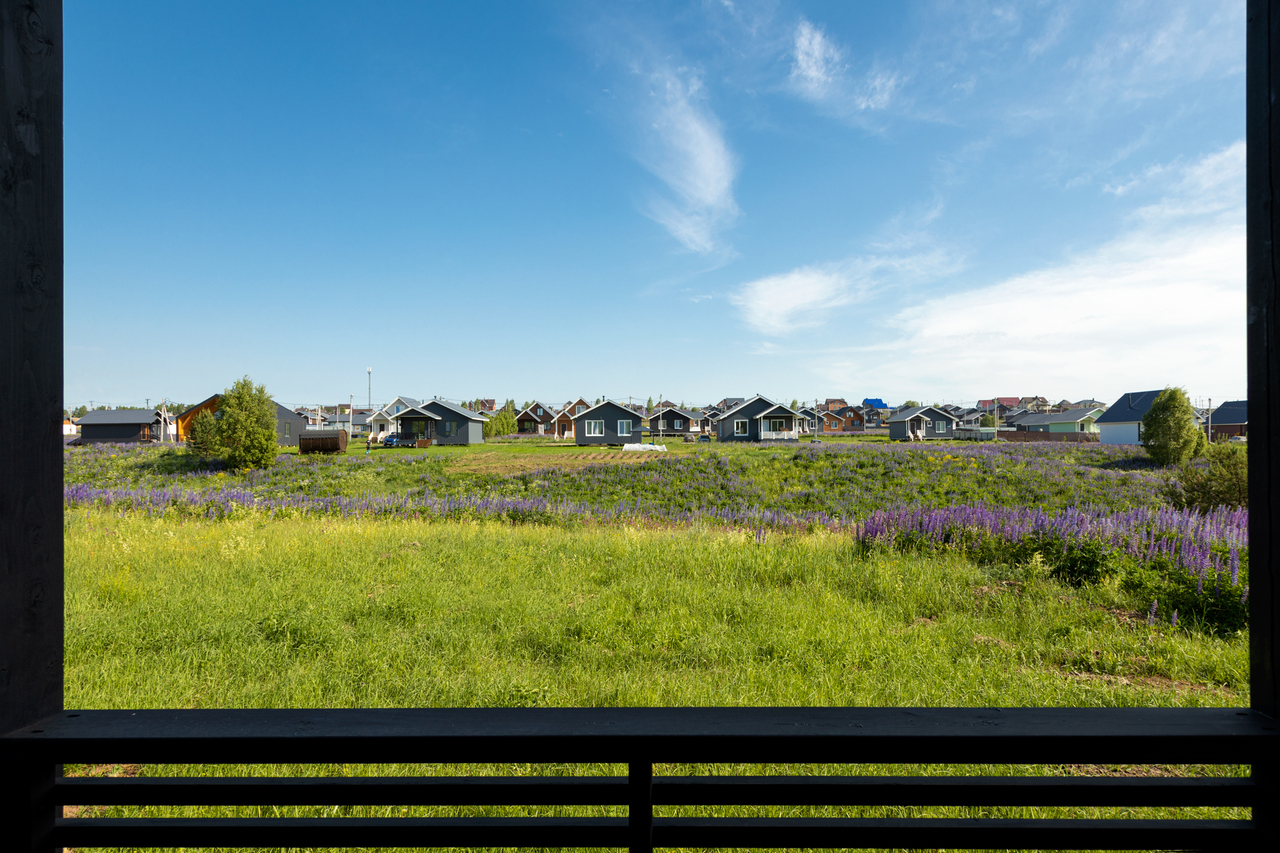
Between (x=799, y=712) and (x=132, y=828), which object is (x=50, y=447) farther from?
(x=799, y=712)

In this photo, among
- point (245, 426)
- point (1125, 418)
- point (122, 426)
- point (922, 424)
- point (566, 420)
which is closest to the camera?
point (245, 426)

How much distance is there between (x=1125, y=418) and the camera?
40.2 m

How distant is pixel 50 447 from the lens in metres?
1.62

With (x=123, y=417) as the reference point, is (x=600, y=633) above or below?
below

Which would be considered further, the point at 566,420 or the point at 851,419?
the point at 851,419

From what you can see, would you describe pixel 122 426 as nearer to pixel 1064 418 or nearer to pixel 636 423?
pixel 636 423

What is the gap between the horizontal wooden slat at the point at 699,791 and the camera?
138 cm

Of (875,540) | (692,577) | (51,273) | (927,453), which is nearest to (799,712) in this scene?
(51,273)

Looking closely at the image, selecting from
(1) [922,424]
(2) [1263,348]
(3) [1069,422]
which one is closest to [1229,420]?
(1) [922,424]

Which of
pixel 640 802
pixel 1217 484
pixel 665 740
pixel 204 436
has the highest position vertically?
pixel 204 436

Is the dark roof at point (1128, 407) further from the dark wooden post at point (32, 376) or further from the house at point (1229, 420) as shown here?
the dark wooden post at point (32, 376)

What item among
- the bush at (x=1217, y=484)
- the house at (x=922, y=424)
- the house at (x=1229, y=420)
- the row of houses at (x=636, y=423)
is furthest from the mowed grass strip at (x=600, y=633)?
the house at (x=922, y=424)

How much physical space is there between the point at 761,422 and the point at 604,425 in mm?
14128

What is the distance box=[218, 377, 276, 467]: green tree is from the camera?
22.9 metres
